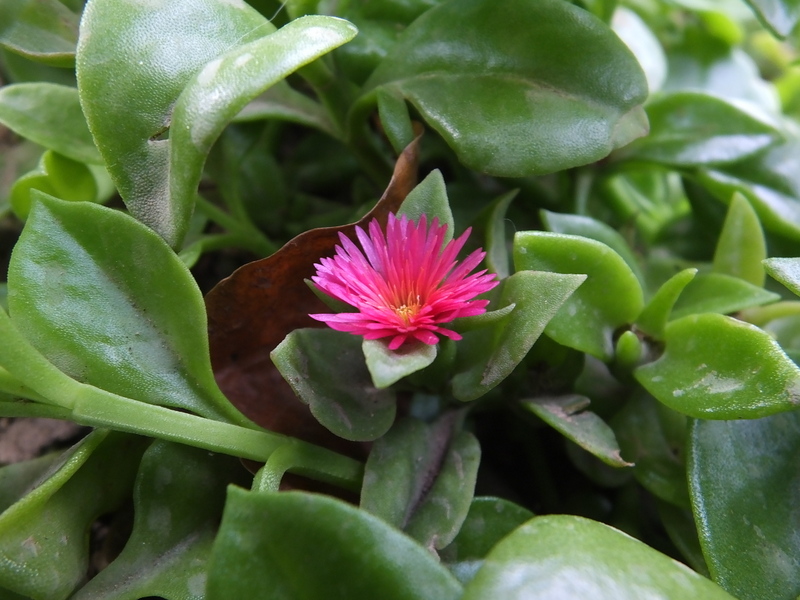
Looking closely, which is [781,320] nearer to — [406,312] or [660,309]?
[660,309]

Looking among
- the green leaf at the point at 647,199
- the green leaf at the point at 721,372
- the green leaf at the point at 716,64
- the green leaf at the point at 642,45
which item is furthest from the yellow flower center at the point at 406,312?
the green leaf at the point at 716,64

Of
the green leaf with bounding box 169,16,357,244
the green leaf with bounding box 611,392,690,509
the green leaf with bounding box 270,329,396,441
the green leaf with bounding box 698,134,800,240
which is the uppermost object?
the green leaf with bounding box 169,16,357,244

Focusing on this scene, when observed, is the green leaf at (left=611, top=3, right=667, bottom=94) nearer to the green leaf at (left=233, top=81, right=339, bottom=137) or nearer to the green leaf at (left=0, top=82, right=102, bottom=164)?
the green leaf at (left=233, top=81, right=339, bottom=137)

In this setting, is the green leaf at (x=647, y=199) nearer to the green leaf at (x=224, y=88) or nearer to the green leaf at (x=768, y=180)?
the green leaf at (x=768, y=180)

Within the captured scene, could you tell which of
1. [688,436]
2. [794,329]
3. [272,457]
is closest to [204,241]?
[272,457]

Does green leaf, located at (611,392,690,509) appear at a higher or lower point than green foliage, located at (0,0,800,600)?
lower

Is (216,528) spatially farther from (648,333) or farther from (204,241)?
(648,333)

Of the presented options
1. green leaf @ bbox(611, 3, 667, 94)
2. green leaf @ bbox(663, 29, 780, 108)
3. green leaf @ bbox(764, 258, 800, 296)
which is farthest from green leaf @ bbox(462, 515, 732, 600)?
green leaf @ bbox(663, 29, 780, 108)
